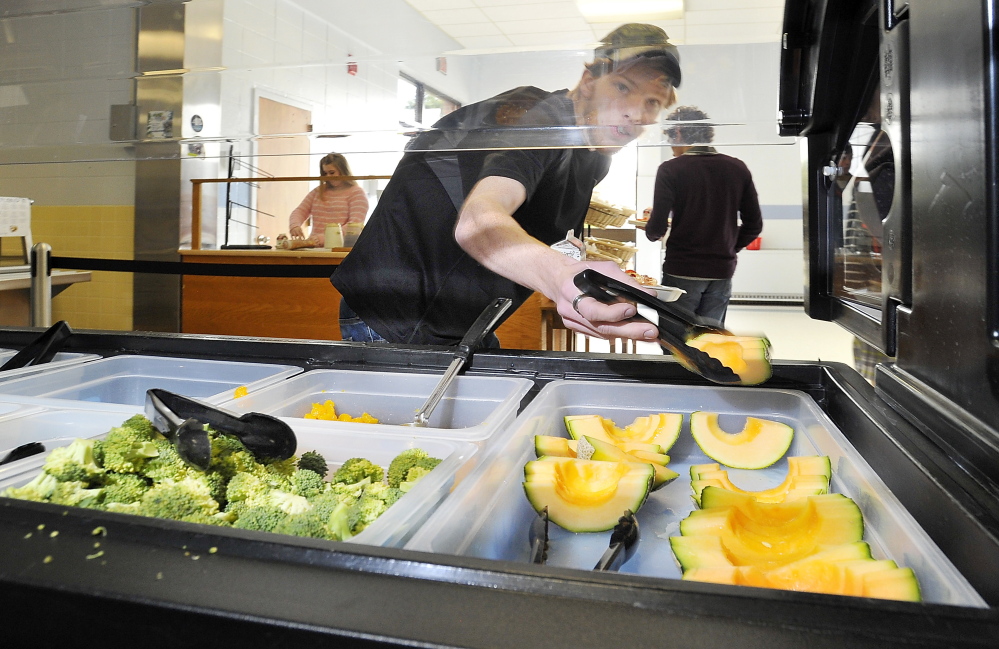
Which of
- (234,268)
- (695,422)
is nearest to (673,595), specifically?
(695,422)

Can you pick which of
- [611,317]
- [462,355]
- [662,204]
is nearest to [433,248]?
[462,355]

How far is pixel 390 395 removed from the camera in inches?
45.0

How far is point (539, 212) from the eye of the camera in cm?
169

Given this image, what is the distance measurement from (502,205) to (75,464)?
3.29 feet

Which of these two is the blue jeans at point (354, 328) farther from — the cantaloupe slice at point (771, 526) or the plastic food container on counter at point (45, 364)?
the cantaloupe slice at point (771, 526)

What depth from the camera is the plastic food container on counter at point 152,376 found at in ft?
3.87

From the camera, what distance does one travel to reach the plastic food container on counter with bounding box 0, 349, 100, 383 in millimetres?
1085

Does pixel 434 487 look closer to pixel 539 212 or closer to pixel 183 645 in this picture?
pixel 183 645

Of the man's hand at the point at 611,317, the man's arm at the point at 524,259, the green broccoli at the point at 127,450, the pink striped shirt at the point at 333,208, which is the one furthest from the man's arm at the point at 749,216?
the green broccoli at the point at 127,450

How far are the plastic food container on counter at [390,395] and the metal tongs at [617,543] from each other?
33 cm

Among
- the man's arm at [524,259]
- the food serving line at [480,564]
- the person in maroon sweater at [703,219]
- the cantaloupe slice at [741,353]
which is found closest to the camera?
the food serving line at [480,564]

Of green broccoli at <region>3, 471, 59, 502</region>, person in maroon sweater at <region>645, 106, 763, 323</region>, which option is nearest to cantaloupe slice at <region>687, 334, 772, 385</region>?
green broccoli at <region>3, 471, 59, 502</region>

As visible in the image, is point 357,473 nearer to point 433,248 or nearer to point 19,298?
point 433,248

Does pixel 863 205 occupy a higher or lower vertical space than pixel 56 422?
higher
